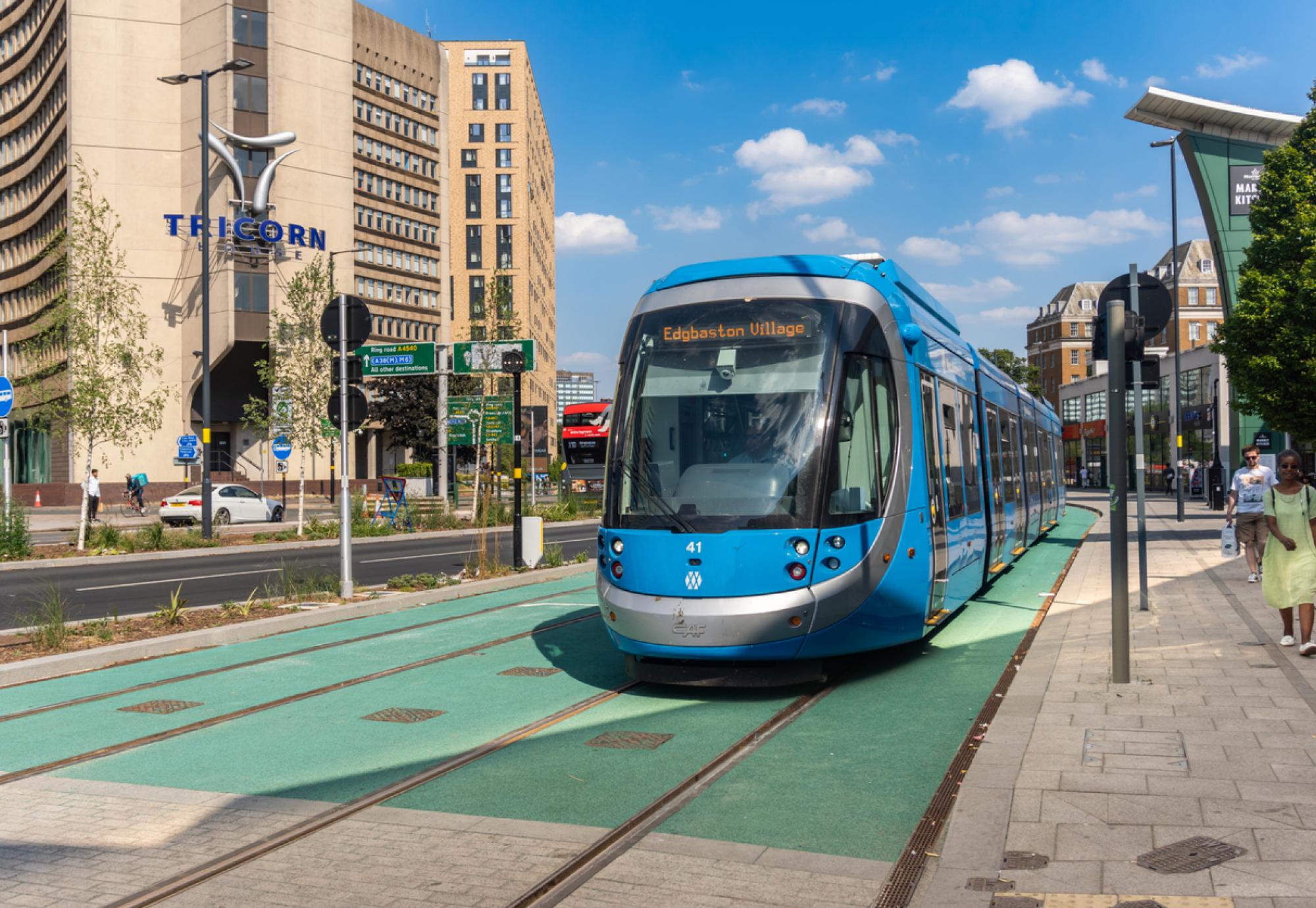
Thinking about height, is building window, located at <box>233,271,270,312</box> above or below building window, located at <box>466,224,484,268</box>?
below

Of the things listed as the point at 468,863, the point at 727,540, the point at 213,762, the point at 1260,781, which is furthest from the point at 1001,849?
the point at 213,762

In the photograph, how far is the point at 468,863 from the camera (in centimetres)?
505

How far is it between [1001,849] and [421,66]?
260 ft

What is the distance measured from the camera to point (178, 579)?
820 inches

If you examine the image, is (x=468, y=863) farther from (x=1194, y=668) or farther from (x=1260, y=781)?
(x=1194, y=668)

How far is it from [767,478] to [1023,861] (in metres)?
4.09

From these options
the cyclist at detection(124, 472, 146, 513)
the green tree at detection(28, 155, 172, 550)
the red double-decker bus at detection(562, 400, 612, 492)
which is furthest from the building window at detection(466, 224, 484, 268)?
the green tree at detection(28, 155, 172, 550)

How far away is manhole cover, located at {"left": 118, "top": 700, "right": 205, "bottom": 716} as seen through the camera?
8781 millimetres

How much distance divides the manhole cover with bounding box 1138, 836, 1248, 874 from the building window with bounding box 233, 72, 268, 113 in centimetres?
6583

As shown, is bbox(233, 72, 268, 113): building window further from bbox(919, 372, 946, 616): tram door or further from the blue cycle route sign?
bbox(919, 372, 946, 616): tram door

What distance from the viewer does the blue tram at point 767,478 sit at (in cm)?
847

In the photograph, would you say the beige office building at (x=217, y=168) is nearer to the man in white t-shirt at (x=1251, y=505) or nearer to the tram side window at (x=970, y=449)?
the man in white t-shirt at (x=1251, y=505)

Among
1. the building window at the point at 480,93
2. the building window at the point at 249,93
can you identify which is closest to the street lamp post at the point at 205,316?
the building window at the point at 249,93

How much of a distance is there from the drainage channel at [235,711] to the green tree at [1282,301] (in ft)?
83.1
